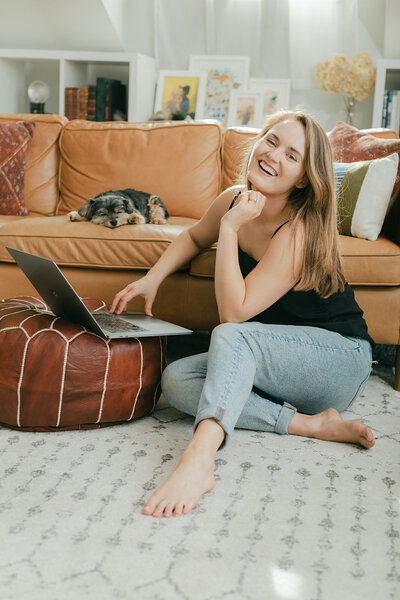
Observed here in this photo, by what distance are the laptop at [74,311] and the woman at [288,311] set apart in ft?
0.53

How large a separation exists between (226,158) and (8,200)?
107cm

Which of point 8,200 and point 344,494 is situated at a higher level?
point 8,200

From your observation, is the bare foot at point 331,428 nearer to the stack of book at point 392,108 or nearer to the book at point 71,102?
the stack of book at point 392,108

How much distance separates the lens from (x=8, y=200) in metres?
2.95

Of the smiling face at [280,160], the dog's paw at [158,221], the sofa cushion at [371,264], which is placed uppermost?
the smiling face at [280,160]

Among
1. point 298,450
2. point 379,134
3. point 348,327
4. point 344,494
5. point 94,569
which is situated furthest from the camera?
point 379,134

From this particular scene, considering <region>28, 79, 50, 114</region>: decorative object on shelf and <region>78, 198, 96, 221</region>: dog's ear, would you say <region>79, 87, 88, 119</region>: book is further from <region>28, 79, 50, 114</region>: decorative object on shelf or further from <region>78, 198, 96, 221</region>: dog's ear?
<region>78, 198, 96, 221</region>: dog's ear

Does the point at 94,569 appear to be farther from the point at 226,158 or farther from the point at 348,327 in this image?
the point at 226,158

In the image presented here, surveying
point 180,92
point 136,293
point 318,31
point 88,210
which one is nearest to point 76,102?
point 180,92

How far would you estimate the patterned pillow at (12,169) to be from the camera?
2936 mm

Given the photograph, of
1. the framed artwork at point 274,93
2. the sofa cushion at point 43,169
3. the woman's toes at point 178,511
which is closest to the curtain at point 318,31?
the framed artwork at point 274,93

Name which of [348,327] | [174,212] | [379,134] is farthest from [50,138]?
[348,327]

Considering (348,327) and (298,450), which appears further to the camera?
(348,327)

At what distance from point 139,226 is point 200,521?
139cm
